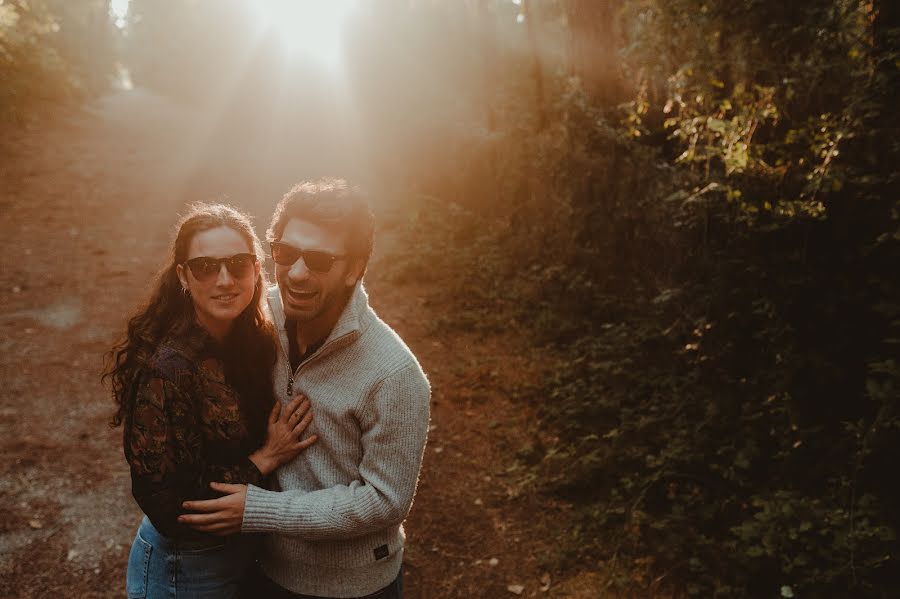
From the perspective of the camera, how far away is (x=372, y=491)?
6.25ft

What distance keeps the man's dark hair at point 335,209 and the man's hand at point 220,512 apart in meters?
0.85

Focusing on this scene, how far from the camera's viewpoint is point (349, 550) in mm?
2027

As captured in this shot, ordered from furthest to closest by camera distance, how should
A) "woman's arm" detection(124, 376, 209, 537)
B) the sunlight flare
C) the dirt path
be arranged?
the sunlight flare < the dirt path < "woman's arm" detection(124, 376, 209, 537)

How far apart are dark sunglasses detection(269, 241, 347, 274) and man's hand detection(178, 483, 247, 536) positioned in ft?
2.42

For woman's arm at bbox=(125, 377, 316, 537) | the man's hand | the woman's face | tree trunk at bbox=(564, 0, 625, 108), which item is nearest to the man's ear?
the woman's face

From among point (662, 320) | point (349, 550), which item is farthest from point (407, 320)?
point (349, 550)

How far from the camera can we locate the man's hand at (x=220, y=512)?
1.88m

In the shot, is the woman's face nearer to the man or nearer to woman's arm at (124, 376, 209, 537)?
the man

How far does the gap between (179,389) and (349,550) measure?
2.48ft

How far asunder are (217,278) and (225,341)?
0.75 feet

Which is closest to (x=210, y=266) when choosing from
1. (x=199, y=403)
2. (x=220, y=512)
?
(x=199, y=403)

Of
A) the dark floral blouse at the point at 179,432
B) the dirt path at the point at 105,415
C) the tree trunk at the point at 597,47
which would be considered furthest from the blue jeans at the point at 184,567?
the tree trunk at the point at 597,47

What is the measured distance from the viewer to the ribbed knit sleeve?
1892 mm

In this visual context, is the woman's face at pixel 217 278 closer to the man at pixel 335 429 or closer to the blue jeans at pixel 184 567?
the man at pixel 335 429
